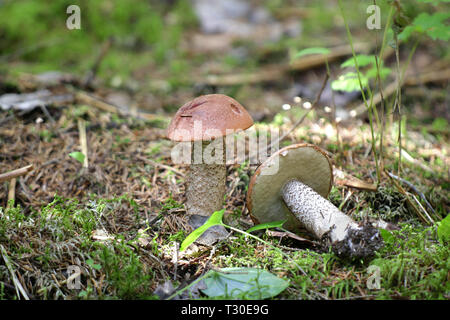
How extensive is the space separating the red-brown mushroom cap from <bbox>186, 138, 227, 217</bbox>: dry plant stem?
279 millimetres

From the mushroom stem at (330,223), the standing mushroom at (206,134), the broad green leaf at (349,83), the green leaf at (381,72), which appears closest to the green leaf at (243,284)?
the mushroom stem at (330,223)

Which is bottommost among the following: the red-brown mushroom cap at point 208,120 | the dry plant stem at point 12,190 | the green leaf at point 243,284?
the green leaf at point 243,284

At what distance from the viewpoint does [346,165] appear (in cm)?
322

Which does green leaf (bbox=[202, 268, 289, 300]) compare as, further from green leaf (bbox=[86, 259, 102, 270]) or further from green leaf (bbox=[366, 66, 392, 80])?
green leaf (bbox=[366, 66, 392, 80])

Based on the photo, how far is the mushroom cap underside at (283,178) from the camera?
2340mm

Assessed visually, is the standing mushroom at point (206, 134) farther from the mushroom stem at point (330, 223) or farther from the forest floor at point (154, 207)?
the mushroom stem at point (330, 223)

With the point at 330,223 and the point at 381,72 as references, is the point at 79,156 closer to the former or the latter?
the point at 330,223

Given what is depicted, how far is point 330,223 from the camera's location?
219 centimetres

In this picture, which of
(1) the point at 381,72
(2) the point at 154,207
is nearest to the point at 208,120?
(2) the point at 154,207

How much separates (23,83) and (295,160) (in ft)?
12.6

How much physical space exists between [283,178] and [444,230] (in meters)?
1.08

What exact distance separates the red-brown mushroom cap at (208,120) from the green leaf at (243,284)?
2.74ft
